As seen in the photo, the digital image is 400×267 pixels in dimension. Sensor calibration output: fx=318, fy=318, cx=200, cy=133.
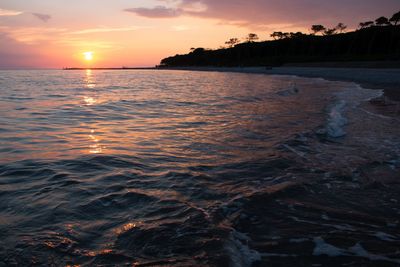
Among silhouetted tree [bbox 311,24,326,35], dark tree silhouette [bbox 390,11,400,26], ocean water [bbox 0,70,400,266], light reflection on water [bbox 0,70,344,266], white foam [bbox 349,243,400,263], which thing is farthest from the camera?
silhouetted tree [bbox 311,24,326,35]

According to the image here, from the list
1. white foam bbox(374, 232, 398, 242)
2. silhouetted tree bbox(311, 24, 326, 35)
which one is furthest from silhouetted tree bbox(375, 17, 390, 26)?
white foam bbox(374, 232, 398, 242)

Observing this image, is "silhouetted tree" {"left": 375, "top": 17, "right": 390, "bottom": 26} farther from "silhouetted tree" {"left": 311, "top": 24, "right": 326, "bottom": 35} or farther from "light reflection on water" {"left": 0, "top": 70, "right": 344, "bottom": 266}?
"light reflection on water" {"left": 0, "top": 70, "right": 344, "bottom": 266}

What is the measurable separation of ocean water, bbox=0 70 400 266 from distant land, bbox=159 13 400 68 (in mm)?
55910

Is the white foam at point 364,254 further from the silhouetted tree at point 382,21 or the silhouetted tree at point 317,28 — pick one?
the silhouetted tree at point 317,28

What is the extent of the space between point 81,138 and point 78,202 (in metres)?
5.29

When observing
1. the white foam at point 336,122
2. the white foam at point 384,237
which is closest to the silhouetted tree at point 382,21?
the white foam at point 336,122

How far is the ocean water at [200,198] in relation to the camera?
3.87 meters

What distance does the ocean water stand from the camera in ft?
12.7

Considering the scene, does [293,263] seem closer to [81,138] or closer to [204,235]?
[204,235]

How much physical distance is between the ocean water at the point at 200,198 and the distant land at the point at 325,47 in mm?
55910

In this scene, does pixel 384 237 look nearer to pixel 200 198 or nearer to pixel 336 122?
pixel 200 198

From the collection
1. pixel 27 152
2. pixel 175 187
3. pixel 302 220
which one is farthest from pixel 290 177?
pixel 27 152

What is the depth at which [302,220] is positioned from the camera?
15.4 ft

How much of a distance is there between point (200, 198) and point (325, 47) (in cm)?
11626
